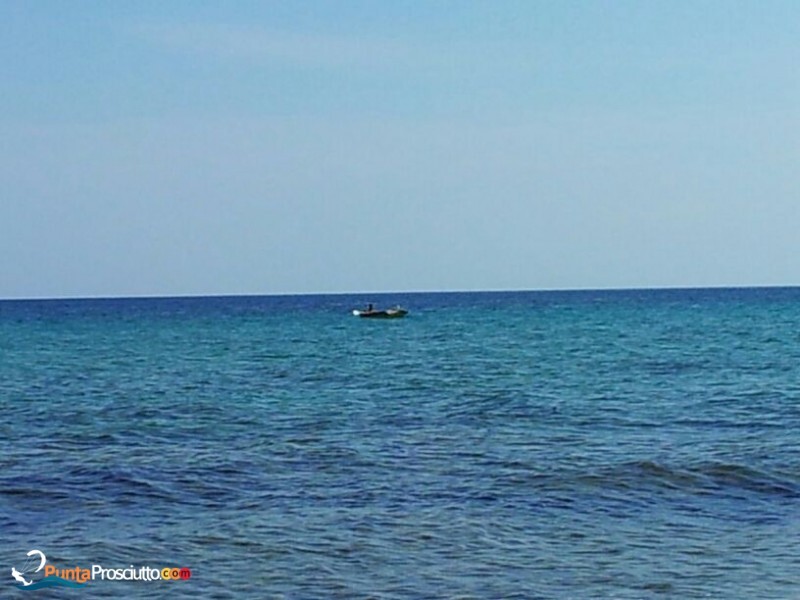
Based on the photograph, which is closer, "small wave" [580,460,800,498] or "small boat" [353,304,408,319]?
"small wave" [580,460,800,498]

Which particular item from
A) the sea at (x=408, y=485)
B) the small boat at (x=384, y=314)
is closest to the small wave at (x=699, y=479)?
the sea at (x=408, y=485)

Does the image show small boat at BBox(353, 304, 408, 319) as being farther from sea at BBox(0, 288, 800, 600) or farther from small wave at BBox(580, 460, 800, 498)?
small wave at BBox(580, 460, 800, 498)

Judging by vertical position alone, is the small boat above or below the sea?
above

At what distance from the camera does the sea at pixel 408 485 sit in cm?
1346

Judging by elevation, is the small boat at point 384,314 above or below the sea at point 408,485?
above

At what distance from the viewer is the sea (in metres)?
13.5

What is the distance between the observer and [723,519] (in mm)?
16297

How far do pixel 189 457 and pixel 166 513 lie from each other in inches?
199

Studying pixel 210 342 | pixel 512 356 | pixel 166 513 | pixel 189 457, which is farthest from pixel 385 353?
pixel 166 513

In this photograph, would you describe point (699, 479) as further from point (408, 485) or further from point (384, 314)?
point (384, 314)

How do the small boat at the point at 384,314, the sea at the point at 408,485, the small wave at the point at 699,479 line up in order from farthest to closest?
the small boat at the point at 384,314, the small wave at the point at 699,479, the sea at the point at 408,485

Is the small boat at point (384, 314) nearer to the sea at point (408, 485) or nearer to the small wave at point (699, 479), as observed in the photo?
the sea at point (408, 485)

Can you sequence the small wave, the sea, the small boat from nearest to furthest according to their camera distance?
the sea, the small wave, the small boat

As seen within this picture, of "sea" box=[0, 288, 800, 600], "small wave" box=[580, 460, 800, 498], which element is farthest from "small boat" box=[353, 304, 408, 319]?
"small wave" box=[580, 460, 800, 498]
